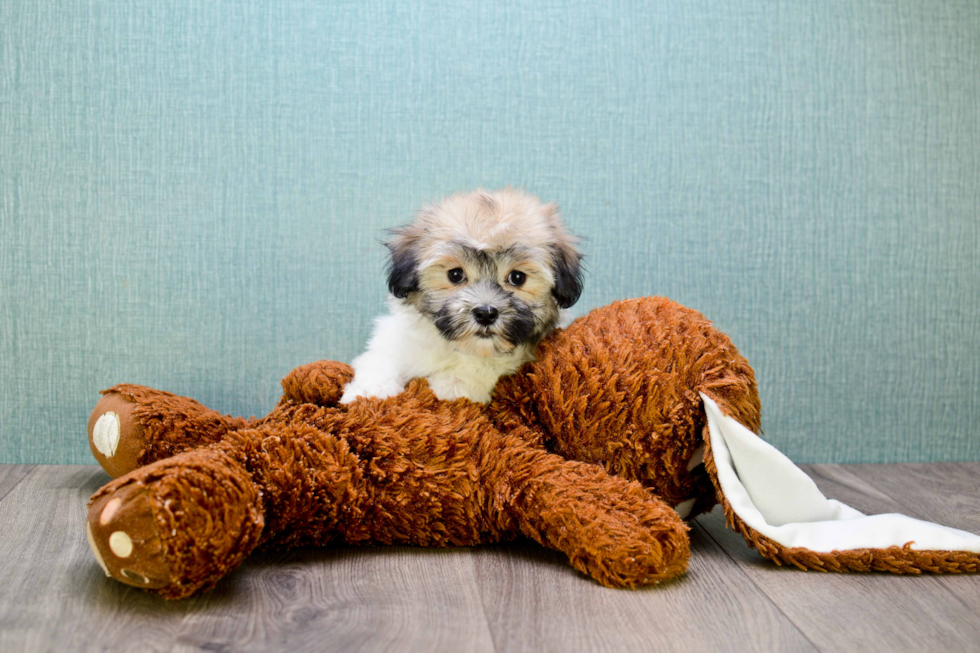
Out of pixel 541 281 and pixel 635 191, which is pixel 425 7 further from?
pixel 541 281

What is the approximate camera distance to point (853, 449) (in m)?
2.51

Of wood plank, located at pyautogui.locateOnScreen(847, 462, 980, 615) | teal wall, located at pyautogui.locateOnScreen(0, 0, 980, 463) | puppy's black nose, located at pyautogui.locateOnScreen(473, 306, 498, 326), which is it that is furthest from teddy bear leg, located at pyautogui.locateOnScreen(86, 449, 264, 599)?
wood plank, located at pyautogui.locateOnScreen(847, 462, 980, 615)

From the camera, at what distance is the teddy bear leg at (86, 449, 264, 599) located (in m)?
1.20

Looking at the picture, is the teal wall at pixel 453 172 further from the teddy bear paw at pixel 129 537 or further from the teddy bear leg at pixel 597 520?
the teddy bear paw at pixel 129 537

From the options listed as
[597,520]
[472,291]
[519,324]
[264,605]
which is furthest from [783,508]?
[264,605]

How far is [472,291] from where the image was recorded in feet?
5.41

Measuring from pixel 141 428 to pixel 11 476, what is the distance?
59cm

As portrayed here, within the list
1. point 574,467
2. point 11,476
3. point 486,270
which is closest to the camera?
point 574,467

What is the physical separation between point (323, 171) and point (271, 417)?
890 mm

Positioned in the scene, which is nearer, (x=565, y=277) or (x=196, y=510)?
(x=196, y=510)

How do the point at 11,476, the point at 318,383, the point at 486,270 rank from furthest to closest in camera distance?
the point at 11,476 < the point at 318,383 < the point at 486,270

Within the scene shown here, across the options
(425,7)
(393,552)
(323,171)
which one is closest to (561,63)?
(425,7)

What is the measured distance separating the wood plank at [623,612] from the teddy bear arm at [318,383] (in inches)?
20.3

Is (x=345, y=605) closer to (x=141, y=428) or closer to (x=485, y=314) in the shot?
(x=485, y=314)
